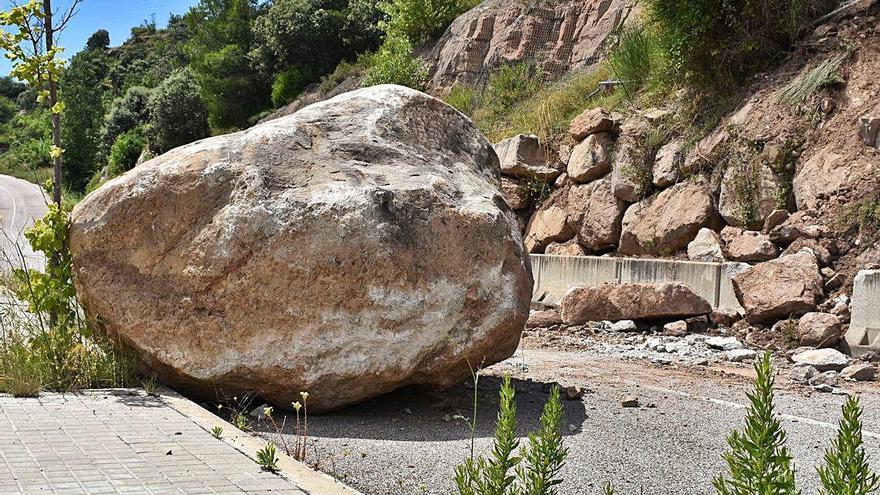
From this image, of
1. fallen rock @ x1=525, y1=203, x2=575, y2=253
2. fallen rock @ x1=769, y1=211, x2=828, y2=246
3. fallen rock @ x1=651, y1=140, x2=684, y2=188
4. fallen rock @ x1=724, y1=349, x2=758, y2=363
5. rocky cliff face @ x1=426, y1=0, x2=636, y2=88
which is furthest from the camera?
rocky cliff face @ x1=426, y1=0, x2=636, y2=88

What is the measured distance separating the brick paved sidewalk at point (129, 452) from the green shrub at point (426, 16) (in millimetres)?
21260

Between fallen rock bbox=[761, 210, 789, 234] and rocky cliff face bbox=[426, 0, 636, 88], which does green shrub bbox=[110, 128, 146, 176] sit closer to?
rocky cliff face bbox=[426, 0, 636, 88]

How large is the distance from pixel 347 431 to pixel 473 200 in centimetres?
177

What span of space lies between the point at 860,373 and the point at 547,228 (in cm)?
752

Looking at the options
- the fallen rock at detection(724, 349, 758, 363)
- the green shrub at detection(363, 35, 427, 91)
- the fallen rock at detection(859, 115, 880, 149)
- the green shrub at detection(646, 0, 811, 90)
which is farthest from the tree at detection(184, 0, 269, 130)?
the fallen rock at detection(724, 349, 758, 363)

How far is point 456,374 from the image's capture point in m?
5.97

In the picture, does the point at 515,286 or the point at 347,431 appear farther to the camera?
the point at 515,286

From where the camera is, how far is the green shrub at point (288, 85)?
33000 mm

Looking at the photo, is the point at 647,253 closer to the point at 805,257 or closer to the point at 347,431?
the point at 805,257

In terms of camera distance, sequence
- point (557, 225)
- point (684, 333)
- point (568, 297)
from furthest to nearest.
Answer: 1. point (557, 225)
2. point (568, 297)
3. point (684, 333)

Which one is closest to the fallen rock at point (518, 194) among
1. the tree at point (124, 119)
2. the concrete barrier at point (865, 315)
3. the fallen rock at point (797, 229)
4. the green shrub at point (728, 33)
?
the green shrub at point (728, 33)

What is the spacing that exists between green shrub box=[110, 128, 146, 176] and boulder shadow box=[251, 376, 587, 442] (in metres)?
37.6

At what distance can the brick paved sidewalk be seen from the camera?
12.9 ft

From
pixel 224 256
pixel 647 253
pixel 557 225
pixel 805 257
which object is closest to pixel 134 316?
pixel 224 256
